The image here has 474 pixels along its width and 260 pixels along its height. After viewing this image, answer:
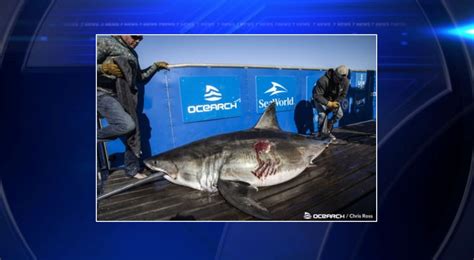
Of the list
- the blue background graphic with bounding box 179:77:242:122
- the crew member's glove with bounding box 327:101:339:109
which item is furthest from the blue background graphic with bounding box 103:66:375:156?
the crew member's glove with bounding box 327:101:339:109

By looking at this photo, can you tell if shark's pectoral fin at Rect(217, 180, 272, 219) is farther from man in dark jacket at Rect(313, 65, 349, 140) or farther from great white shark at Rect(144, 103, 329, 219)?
man in dark jacket at Rect(313, 65, 349, 140)

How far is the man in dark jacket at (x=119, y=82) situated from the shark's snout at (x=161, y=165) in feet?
0.51

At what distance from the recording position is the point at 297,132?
2264 mm

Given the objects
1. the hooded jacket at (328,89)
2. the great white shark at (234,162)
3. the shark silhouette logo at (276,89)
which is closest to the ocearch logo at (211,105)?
the great white shark at (234,162)

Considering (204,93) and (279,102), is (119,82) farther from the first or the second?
(279,102)

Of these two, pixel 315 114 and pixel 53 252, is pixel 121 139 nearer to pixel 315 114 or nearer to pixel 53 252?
pixel 53 252

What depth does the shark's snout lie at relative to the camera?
6.98ft

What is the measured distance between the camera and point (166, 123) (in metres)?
2.12

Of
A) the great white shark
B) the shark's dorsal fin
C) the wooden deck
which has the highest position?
the shark's dorsal fin

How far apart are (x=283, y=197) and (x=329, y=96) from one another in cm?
76

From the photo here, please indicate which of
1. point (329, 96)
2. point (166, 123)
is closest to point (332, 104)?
point (329, 96)

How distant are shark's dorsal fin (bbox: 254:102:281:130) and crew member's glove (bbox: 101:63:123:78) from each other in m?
0.95

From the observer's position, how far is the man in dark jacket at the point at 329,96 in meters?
2.13

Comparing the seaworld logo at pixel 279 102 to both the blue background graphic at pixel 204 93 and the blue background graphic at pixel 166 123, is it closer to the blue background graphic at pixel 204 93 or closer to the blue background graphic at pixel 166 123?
the blue background graphic at pixel 204 93
